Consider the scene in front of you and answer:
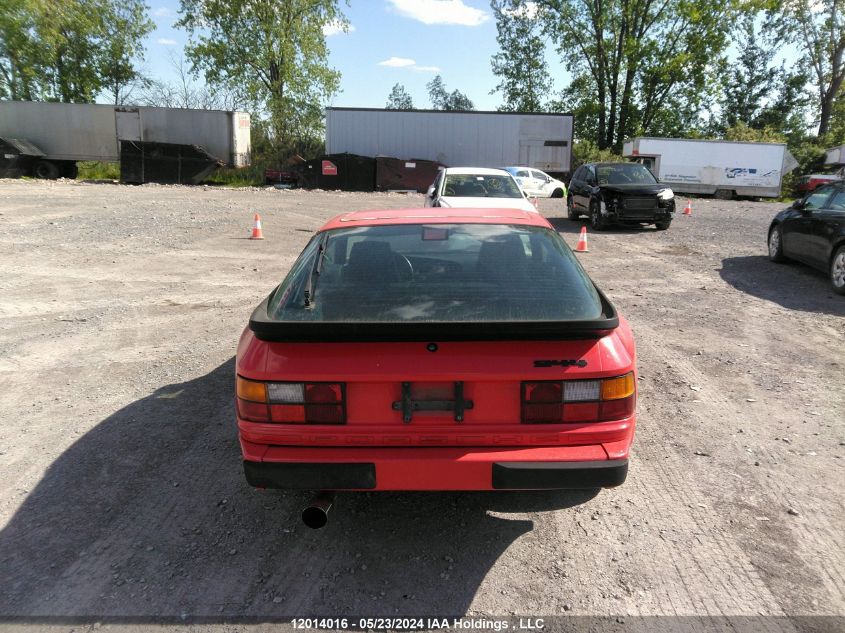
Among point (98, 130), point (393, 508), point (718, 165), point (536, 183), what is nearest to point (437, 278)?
point (393, 508)

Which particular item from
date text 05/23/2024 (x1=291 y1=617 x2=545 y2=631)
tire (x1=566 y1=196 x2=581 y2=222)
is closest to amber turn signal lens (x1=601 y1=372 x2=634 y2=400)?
date text 05/23/2024 (x1=291 y1=617 x2=545 y2=631)

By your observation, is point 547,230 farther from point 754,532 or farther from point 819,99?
point 819,99

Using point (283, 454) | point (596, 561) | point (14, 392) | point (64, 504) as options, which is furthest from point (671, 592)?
point (14, 392)

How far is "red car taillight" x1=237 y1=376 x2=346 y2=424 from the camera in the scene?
8.79 feet

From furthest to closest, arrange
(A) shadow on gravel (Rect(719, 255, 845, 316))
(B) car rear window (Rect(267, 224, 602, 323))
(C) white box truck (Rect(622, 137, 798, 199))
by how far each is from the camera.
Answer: (C) white box truck (Rect(622, 137, 798, 199)), (A) shadow on gravel (Rect(719, 255, 845, 316)), (B) car rear window (Rect(267, 224, 602, 323))

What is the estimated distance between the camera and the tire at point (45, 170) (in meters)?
30.9

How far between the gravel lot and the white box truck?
2646cm

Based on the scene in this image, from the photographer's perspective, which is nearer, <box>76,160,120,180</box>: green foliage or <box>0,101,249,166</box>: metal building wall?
<box>0,101,249,166</box>: metal building wall

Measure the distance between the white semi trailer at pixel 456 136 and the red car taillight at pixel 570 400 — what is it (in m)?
31.9

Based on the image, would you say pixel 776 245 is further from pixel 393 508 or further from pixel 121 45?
pixel 121 45

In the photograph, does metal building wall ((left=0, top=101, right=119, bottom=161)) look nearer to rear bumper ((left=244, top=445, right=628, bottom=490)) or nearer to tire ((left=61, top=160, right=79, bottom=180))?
tire ((left=61, top=160, right=79, bottom=180))

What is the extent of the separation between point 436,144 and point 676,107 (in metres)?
22.9

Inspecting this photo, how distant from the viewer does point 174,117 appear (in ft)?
101

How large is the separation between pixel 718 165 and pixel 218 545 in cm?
3346
